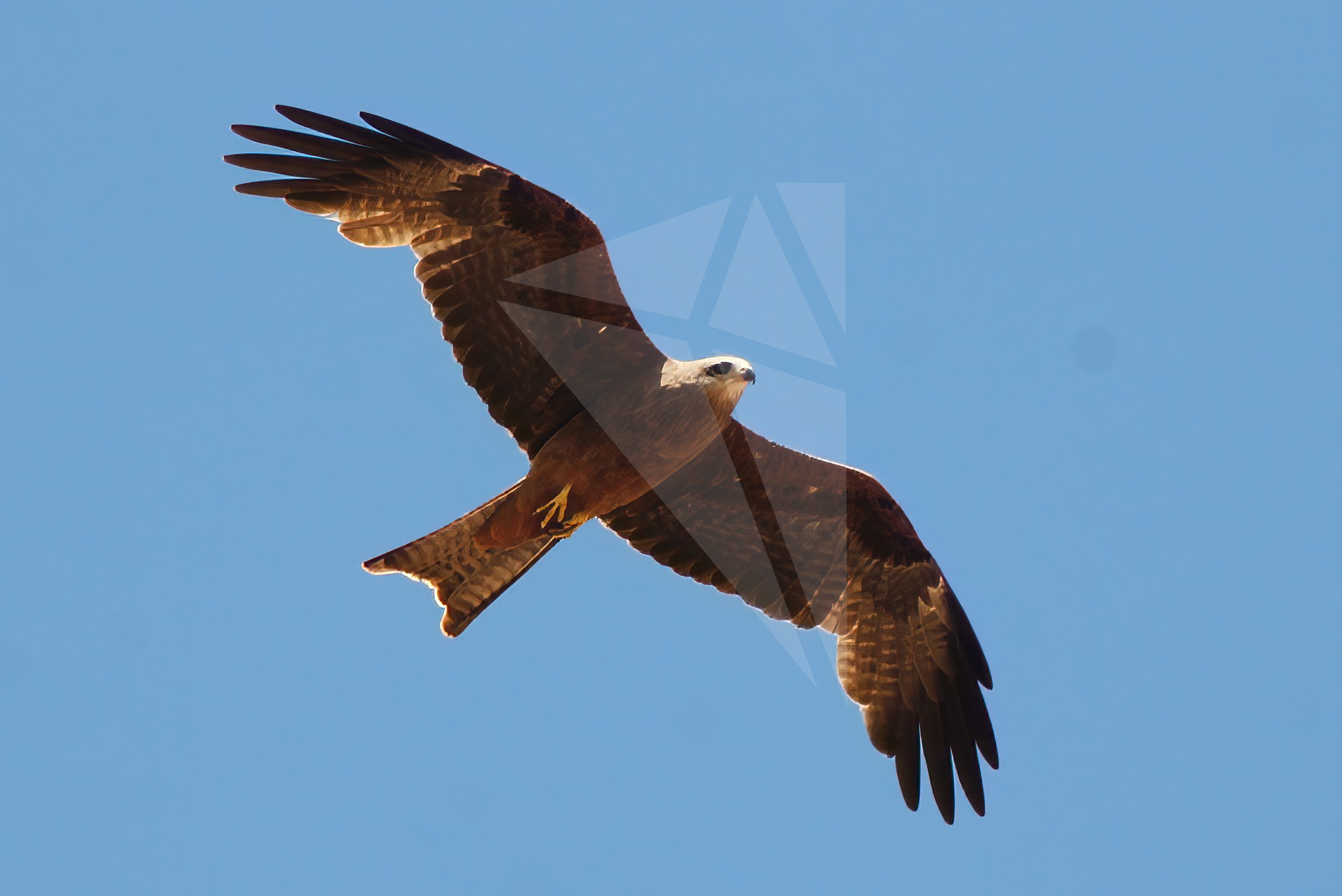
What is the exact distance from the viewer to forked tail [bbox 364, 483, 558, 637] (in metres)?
9.02

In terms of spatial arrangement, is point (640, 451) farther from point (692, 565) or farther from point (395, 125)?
point (395, 125)

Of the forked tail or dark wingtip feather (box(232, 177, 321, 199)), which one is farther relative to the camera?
the forked tail

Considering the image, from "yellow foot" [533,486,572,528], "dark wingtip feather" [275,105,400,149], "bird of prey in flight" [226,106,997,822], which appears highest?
"dark wingtip feather" [275,105,400,149]

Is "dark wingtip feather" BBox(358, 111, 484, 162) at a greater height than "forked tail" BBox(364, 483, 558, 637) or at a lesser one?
greater

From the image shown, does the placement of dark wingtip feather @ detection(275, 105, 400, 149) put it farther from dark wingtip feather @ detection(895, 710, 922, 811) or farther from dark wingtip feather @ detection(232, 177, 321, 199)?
dark wingtip feather @ detection(895, 710, 922, 811)

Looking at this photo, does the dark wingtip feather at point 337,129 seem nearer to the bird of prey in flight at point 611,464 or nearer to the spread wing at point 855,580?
the bird of prey in flight at point 611,464

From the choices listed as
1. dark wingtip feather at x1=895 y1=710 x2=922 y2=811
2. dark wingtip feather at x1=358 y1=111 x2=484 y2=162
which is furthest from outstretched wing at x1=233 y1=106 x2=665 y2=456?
dark wingtip feather at x1=895 y1=710 x2=922 y2=811

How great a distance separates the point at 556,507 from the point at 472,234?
6.45ft

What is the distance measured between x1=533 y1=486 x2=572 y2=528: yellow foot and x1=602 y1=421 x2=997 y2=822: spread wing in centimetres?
90

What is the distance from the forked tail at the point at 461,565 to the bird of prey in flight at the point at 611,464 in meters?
0.01

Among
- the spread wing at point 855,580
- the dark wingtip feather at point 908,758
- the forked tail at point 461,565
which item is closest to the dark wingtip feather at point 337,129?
the forked tail at point 461,565

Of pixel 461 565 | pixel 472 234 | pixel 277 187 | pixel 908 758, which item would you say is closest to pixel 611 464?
pixel 461 565

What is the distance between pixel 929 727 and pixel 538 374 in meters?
4.10

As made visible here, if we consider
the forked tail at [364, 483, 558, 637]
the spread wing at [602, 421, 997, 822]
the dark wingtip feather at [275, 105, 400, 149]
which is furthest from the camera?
the spread wing at [602, 421, 997, 822]
